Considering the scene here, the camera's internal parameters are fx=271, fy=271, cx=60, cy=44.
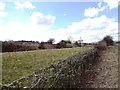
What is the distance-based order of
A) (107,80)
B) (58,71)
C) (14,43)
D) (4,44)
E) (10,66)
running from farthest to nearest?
(14,43)
(4,44)
(107,80)
(10,66)
(58,71)

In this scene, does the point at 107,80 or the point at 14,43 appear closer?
the point at 107,80

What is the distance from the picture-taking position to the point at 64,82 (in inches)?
301

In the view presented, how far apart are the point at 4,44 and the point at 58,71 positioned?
10766 mm

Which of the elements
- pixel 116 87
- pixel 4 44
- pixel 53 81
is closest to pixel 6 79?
pixel 53 81

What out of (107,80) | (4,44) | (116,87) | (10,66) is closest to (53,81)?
(10,66)

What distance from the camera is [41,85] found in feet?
19.2

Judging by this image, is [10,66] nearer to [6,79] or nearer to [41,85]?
[6,79]

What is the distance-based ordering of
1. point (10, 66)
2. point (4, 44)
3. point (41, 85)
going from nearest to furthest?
1. point (41, 85)
2. point (10, 66)
3. point (4, 44)

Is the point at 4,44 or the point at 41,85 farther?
the point at 4,44

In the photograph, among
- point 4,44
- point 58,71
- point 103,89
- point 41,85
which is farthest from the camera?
point 4,44

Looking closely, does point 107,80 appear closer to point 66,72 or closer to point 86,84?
point 86,84

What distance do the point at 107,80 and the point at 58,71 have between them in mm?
5088

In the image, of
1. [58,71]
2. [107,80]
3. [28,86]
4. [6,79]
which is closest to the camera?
[28,86]

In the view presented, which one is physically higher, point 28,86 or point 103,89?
point 28,86
